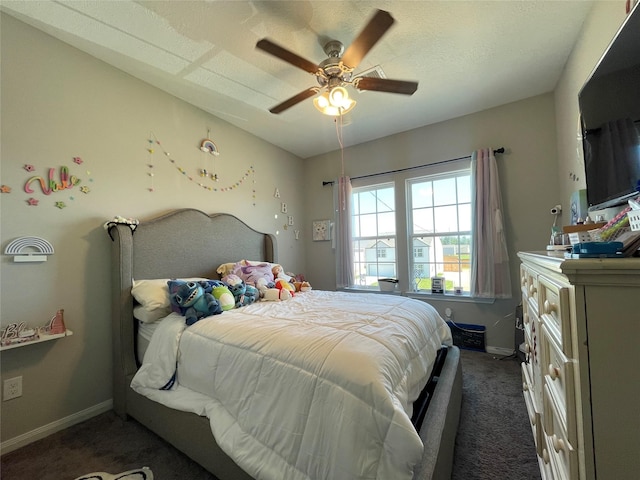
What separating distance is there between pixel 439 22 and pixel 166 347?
9.14 ft

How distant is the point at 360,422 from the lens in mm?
Answer: 924

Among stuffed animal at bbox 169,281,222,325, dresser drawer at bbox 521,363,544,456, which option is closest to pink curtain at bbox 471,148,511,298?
dresser drawer at bbox 521,363,544,456

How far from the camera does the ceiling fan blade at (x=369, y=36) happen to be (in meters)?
1.30

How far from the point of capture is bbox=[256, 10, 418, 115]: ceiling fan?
1.41 meters

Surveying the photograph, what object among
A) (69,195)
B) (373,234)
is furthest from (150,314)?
(373,234)

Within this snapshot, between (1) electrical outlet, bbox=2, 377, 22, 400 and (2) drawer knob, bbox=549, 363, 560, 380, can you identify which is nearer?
(2) drawer knob, bbox=549, 363, 560, 380

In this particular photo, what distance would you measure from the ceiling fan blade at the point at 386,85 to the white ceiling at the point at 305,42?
356 mm

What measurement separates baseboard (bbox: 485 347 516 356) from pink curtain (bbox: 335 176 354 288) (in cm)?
177

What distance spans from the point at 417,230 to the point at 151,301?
2998 millimetres

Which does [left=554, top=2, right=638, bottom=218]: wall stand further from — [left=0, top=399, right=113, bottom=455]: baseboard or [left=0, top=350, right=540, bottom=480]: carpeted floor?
[left=0, top=399, right=113, bottom=455]: baseboard

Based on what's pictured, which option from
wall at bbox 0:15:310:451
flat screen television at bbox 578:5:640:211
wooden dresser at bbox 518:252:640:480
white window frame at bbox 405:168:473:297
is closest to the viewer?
wooden dresser at bbox 518:252:640:480

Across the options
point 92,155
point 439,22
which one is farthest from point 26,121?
point 439,22

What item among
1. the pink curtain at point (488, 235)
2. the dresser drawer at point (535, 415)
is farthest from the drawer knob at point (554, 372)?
the pink curtain at point (488, 235)

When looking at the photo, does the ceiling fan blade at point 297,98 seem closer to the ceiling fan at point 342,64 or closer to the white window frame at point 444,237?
the ceiling fan at point 342,64
